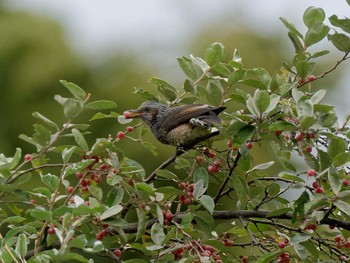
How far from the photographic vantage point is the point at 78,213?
2.12 meters

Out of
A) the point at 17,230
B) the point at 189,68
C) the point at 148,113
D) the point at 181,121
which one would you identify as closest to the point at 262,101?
the point at 189,68

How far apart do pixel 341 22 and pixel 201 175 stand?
2.15ft

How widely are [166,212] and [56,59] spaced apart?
24.8 ft

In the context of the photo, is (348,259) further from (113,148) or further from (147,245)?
(113,148)

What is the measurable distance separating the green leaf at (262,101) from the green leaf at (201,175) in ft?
1.12

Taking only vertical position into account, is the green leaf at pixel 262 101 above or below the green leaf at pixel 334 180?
above

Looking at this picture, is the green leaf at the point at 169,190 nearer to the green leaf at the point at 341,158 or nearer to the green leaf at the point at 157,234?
the green leaf at the point at 157,234

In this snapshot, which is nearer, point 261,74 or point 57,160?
point 261,74

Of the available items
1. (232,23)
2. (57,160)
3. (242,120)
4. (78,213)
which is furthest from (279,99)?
(232,23)

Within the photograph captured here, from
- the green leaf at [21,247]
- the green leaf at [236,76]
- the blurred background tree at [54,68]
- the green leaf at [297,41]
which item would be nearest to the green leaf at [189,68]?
the green leaf at [236,76]

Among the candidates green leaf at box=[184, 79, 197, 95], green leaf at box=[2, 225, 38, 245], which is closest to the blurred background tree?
green leaf at box=[184, 79, 197, 95]

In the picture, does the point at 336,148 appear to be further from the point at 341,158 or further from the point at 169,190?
the point at 169,190

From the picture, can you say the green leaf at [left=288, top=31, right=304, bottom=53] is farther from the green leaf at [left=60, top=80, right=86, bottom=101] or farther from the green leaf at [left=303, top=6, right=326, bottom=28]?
the green leaf at [left=60, top=80, right=86, bottom=101]

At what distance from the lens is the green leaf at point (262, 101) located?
2350 mm
